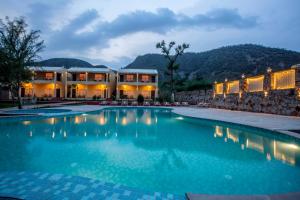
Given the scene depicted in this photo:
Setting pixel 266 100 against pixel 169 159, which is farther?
pixel 266 100

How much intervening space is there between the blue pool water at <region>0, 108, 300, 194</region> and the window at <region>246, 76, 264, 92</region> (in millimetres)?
9694

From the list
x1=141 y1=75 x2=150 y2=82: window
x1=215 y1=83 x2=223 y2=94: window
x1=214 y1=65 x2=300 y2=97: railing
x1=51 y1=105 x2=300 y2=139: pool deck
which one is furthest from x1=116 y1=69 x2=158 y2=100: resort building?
x1=51 y1=105 x2=300 y2=139: pool deck

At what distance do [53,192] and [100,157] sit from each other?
2505 millimetres

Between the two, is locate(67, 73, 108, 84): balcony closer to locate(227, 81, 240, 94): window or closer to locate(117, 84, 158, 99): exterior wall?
locate(117, 84, 158, 99): exterior wall

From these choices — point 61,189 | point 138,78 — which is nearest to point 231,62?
point 138,78

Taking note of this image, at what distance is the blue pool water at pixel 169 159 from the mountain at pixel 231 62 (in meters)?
41.2

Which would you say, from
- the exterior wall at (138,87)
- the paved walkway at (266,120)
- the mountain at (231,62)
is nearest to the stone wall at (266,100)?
the paved walkway at (266,120)

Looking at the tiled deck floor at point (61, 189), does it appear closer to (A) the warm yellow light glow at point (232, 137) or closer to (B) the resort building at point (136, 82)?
(A) the warm yellow light glow at point (232, 137)

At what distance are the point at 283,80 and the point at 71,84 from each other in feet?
101

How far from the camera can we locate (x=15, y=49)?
18641 millimetres

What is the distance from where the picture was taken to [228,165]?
522cm

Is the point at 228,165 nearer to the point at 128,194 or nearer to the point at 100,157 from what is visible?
the point at 128,194

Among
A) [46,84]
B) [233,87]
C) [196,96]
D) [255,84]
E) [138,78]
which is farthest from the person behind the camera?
[138,78]

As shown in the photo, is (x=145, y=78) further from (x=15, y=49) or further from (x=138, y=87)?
(x=15, y=49)
